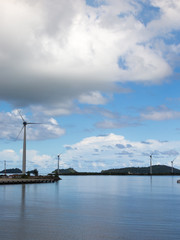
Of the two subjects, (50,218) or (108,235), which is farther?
(50,218)

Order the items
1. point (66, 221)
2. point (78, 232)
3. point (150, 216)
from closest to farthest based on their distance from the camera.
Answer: point (78, 232)
point (66, 221)
point (150, 216)

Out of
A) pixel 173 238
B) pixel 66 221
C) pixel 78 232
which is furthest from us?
pixel 66 221

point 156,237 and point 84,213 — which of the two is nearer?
point 156,237

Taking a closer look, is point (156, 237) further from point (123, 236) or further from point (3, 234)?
point (3, 234)

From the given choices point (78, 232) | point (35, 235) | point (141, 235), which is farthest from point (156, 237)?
point (35, 235)

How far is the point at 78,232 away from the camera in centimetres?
5022

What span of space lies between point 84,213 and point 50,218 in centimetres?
1083

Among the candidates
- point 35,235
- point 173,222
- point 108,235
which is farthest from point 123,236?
point 173,222

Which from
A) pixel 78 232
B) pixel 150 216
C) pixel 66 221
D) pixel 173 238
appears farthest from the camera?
pixel 150 216

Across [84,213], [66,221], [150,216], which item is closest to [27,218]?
[66,221]

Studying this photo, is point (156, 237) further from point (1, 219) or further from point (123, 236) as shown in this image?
point (1, 219)

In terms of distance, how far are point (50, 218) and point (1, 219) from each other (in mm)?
9251

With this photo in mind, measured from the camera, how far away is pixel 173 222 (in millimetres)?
60500

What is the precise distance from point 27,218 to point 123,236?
2290 centimetres
